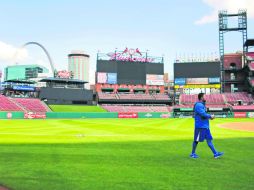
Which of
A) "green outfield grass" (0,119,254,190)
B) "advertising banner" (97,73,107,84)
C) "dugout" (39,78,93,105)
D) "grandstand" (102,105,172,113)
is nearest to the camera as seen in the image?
"green outfield grass" (0,119,254,190)

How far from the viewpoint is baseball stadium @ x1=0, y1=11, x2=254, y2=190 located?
8125 mm

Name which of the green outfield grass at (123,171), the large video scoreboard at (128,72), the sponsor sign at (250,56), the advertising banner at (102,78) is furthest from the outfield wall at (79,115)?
the green outfield grass at (123,171)

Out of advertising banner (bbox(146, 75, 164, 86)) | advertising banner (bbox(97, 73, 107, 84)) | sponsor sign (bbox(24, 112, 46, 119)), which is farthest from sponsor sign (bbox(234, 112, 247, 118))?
sponsor sign (bbox(24, 112, 46, 119))

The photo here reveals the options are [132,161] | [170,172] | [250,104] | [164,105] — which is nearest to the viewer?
[170,172]

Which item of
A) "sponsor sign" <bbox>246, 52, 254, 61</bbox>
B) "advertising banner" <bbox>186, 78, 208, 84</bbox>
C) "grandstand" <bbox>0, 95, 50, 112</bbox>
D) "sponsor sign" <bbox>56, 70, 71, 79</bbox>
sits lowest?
"grandstand" <bbox>0, 95, 50, 112</bbox>

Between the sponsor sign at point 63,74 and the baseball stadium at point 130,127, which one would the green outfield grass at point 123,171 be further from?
the sponsor sign at point 63,74

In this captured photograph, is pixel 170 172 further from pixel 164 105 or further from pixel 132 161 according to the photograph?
pixel 164 105

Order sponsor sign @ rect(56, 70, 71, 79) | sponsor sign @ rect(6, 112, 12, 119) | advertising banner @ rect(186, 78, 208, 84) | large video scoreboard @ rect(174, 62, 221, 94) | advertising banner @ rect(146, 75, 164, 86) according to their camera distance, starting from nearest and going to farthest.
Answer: sponsor sign @ rect(6, 112, 12, 119)
large video scoreboard @ rect(174, 62, 221, 94)
advertising banner @ rect(186, 78, 208, 84)
advertising banner @ rect(146, 75, 164, 86)
sponsor sign @ rect(56, 70, 71, 79)

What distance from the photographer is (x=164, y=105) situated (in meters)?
93.4

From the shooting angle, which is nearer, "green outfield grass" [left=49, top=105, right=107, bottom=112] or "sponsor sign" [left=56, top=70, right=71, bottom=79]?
"green outfield grass" [left=49, top=105, right=107, bottom=112]

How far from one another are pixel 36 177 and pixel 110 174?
188 cm

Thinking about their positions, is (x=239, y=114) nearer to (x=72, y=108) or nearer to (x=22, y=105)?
(x=72, y=108)

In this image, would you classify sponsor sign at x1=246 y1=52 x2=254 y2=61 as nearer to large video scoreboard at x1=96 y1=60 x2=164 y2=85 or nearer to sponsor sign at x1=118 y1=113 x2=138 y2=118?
large video scoreboard at x1=96 y1=60 x2=164 y2=85

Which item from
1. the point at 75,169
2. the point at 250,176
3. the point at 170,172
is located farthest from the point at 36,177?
the point at 250,176
